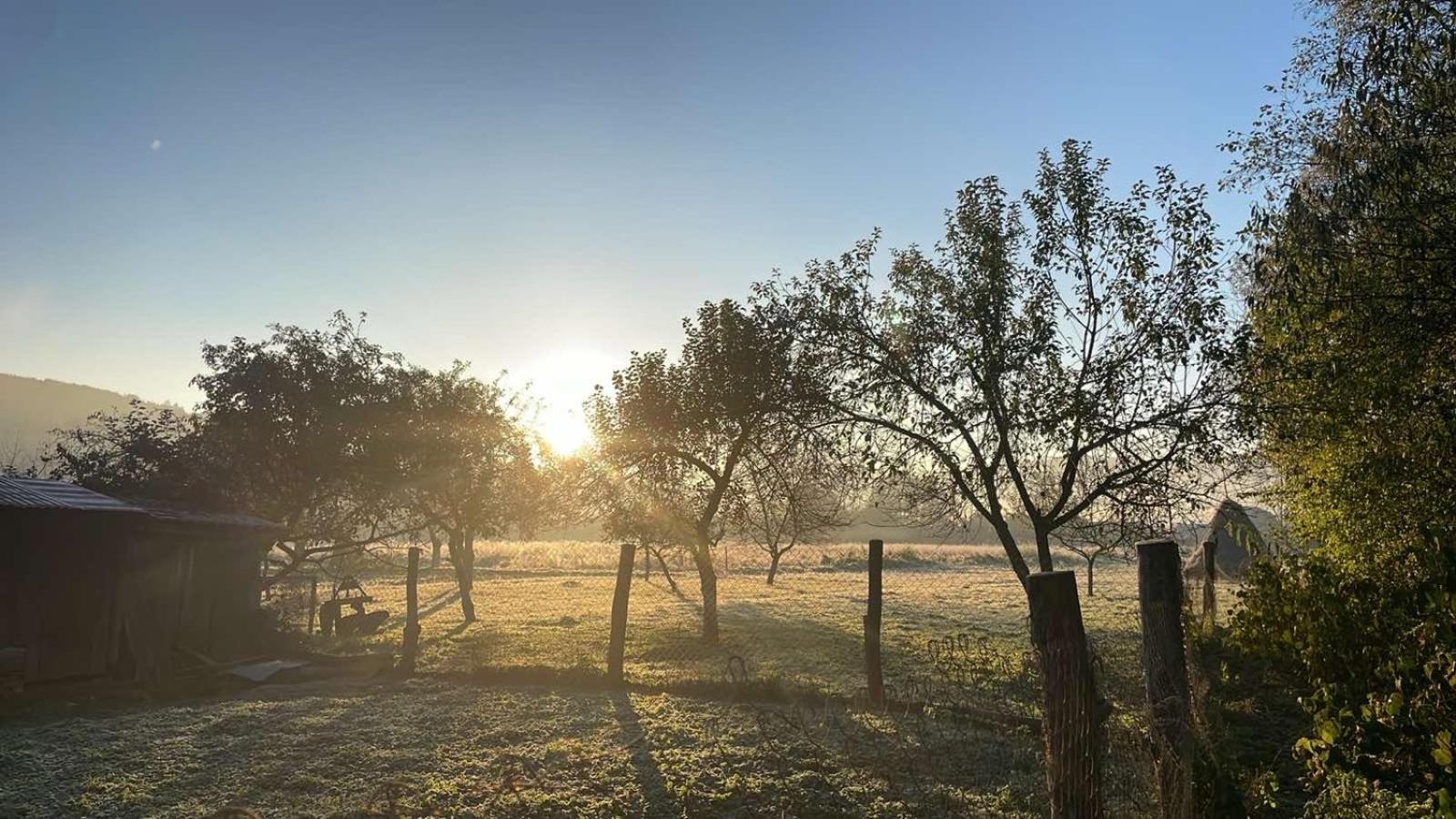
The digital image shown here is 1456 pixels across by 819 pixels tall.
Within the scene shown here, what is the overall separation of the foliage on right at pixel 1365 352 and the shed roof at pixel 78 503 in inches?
749

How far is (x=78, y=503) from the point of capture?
1493cm

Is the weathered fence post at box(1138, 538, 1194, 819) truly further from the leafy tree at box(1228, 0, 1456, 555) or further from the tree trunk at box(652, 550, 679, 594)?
the tree trunk at box(652, 550, 679, 594)

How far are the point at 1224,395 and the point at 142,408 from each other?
27.6 meters

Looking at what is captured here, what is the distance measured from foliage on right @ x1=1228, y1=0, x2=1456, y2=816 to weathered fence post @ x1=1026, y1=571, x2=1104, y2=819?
4226 mm

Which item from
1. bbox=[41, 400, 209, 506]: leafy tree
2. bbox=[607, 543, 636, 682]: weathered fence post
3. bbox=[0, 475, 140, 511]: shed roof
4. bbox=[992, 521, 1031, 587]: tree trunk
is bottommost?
bbox=[607, 543, 636, 682]: weathered fence post

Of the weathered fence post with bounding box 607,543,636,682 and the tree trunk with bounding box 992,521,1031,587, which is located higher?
the tree trunk with bounding box 992,521,1031,587

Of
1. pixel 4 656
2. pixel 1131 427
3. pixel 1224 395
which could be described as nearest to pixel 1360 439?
pixel 1224 395

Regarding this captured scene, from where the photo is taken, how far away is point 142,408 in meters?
23.7

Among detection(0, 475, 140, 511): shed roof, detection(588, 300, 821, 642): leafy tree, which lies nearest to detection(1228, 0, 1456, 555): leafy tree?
detection(588, 300, 821, 642): leafy tree

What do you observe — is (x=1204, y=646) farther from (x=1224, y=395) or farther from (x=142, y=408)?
(x=142, y=408)

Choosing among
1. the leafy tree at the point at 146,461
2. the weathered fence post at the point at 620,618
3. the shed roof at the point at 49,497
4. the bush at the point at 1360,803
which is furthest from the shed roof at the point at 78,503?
the bush at the point at 1360,803

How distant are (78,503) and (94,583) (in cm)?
153

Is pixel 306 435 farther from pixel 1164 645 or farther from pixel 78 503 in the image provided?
pixel 1164 645

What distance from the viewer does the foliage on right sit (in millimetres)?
9414
